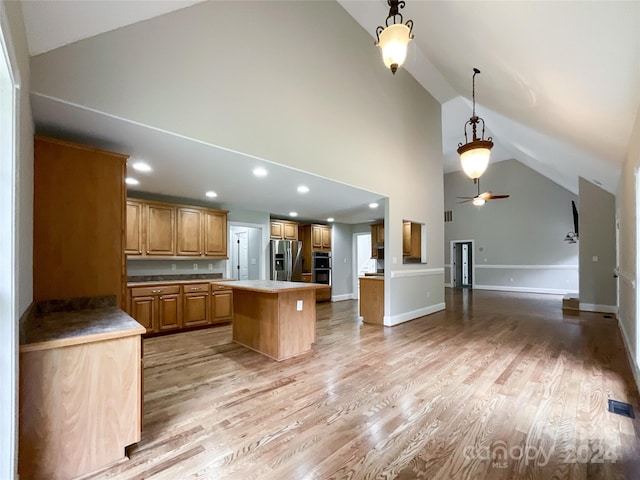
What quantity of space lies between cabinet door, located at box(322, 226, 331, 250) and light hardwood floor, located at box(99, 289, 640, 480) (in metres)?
3.97

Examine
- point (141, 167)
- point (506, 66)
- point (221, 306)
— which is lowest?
point (221, 306)

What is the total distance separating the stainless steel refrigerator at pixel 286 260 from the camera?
270 inches

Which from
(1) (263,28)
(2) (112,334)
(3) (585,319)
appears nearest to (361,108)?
(1) (263,28)

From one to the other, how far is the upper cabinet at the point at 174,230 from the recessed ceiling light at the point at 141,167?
112cm

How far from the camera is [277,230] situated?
7.12m

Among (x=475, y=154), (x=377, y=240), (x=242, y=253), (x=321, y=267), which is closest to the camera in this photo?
(x=475, y=154)

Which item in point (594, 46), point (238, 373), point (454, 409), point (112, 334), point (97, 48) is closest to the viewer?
point (112, 334)

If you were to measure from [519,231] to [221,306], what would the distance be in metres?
10.7

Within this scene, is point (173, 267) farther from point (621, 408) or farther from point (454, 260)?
point (454, 260)

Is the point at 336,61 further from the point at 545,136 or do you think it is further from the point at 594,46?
the point at 545,136

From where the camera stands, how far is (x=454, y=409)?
2.44 m

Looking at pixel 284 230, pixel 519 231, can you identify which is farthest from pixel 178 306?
pixel 519 231

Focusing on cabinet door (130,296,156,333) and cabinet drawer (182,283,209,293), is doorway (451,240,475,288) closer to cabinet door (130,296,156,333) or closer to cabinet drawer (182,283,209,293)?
cabinet drawer (182,283,209,293)

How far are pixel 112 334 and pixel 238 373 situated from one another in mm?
1753
